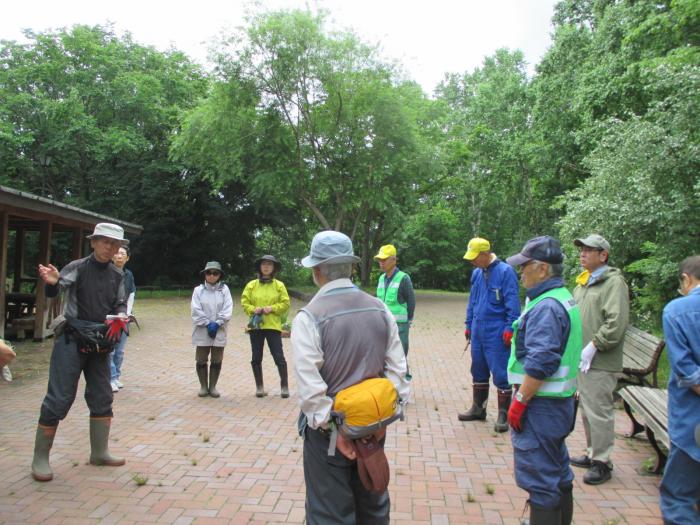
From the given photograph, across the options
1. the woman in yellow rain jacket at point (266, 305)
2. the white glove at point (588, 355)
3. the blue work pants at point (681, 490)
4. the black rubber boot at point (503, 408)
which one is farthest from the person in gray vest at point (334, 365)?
the woman in yellow rain jacket at point (266, 305)

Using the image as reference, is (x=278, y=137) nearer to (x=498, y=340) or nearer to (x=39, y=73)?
(x=39, y=73)

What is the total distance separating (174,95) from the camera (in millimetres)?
29625

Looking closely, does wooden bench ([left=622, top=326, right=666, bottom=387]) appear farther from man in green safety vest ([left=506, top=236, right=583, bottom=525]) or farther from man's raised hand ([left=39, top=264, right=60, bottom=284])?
man's raised hand ([left=39, top=264, right=60, bottom=284])

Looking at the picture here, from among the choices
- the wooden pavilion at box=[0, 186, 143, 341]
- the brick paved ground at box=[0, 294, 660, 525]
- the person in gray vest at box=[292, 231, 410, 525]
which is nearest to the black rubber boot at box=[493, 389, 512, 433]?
the brick paved ground at box=[0, 294, 660, 525]

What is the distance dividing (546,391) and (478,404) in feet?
10.5

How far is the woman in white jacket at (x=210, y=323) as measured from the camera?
284 inches

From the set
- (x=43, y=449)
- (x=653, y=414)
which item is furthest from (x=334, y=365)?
(x=653, y=414)

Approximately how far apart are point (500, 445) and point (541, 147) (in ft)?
71.1

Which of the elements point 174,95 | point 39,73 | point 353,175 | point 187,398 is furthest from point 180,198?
point 187,398

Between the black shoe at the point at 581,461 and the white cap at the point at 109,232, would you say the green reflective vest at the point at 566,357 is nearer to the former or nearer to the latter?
the black shoe at the point at 581,461

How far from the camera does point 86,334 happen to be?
4.48 meters

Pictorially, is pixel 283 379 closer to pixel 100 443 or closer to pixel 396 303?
pixel 396 303

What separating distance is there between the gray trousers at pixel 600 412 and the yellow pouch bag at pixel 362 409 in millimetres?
2596

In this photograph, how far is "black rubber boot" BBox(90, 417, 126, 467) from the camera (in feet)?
15.6
